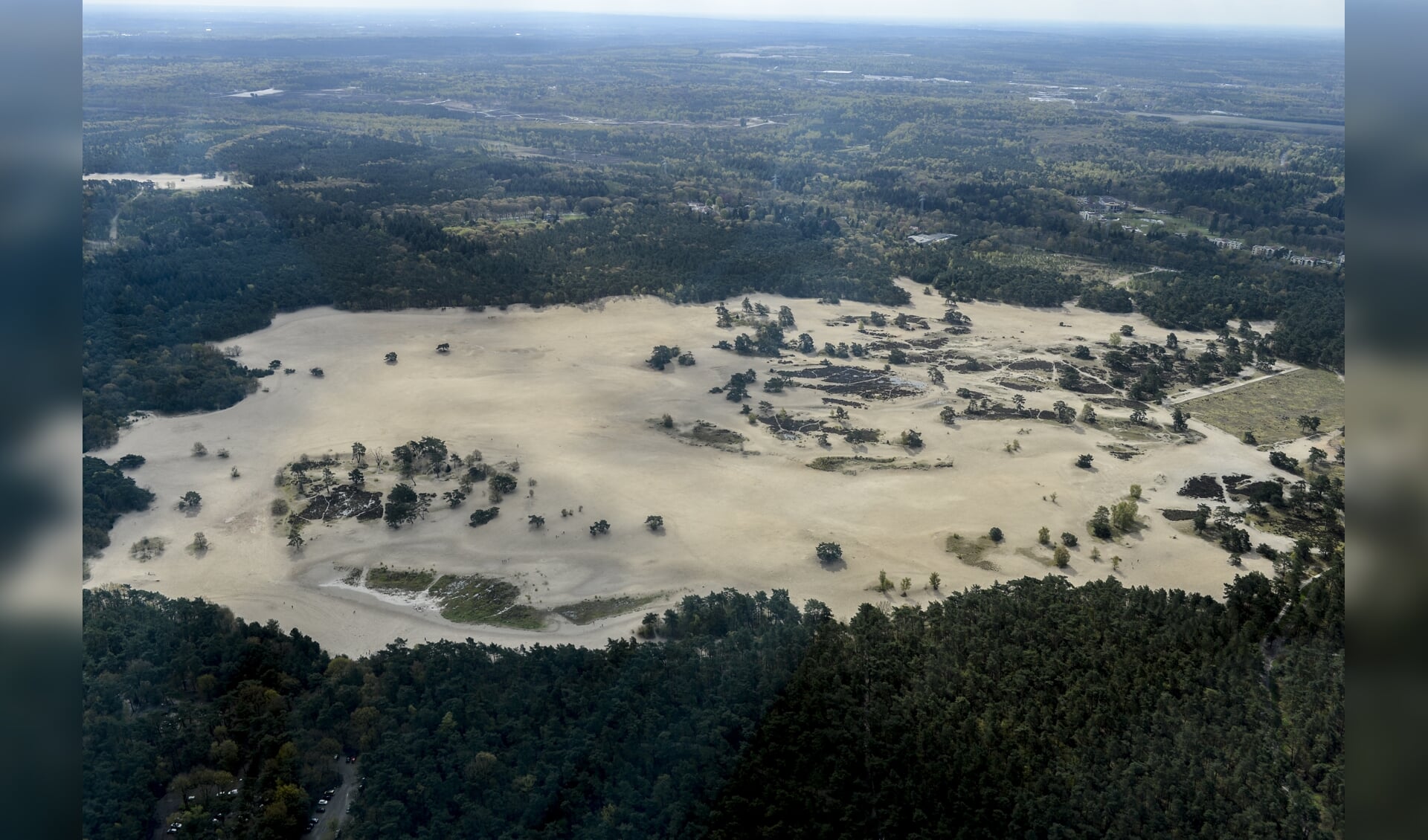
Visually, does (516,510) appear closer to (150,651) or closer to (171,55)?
(150,651)

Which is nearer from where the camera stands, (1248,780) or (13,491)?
(13,491)

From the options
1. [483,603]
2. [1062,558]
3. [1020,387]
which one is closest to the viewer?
[483,603]

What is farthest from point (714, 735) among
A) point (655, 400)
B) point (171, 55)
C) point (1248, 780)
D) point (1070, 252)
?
point (171, 55)

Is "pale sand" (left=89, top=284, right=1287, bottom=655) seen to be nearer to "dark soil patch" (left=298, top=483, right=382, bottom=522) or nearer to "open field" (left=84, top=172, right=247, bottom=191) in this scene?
"dark soil patch" (left=298, top=483, right=382, bottom=522)

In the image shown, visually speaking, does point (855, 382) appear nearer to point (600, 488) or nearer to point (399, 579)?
point (600, 488)

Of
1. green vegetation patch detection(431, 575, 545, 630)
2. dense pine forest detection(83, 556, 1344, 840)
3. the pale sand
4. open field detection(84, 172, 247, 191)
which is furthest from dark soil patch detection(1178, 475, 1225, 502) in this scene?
open field detection(84, 172, 247, 191)

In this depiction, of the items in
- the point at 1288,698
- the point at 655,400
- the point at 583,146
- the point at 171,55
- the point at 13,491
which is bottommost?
the point at 1288,698

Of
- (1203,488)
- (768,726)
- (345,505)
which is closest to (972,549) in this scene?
(1203,488)
